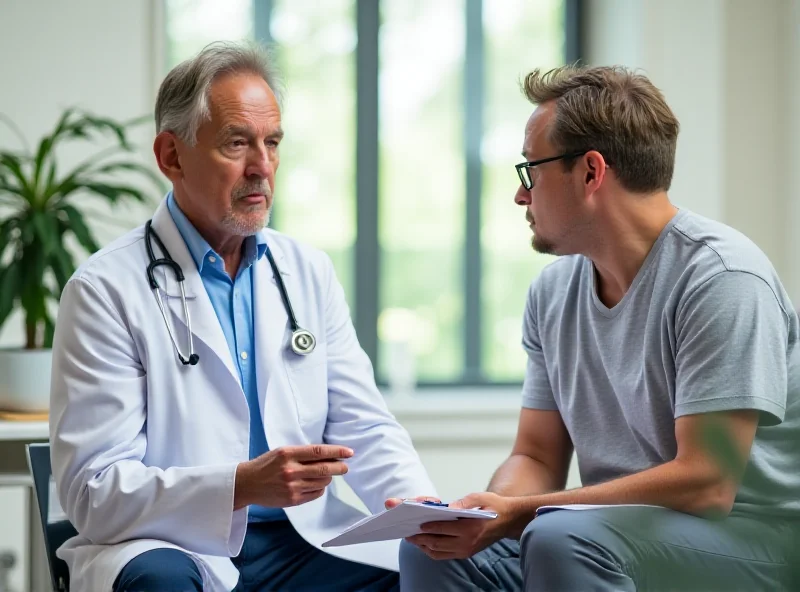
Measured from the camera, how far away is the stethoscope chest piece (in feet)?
5.95

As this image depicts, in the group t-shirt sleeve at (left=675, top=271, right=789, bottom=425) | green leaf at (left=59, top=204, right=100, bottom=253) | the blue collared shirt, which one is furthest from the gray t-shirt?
green leaf at (left=59, top=204, right=100, bottom=253)

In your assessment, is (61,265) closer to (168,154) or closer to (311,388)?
(168,154)

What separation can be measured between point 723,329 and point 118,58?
237cm

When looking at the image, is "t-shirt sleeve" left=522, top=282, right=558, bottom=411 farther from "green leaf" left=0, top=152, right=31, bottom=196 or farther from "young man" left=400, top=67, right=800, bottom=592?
"green leaf" left=0, top=152, right=31, bottom=196

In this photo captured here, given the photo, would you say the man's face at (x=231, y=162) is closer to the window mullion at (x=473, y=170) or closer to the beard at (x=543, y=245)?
the beard at (x=543, y=245)

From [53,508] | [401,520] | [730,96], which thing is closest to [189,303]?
[53,508]

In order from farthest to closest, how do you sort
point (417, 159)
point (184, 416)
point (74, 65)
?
point (417, 159)
point (74, 65)
point (184, 416)

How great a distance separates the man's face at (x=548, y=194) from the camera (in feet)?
5.73

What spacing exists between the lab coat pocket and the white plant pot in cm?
81

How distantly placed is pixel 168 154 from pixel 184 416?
0.57 m

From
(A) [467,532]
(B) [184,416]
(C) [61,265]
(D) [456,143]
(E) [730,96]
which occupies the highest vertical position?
(E) [730,96]

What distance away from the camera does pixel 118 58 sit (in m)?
3.10

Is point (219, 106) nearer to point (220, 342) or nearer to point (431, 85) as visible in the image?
point (220, 342)

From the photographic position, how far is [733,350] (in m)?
1.46
